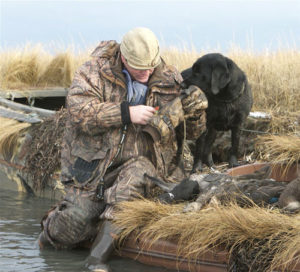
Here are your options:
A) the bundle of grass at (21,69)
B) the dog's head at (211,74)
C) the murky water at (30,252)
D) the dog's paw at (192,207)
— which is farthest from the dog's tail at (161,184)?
the bundle of grass at (21,69)

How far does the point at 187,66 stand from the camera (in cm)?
1220

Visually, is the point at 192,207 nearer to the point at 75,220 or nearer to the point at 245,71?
the point at 75,220

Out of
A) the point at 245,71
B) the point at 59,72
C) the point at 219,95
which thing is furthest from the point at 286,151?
the point at 59,72

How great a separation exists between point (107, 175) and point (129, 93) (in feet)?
2.37

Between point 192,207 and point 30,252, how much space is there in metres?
1.68

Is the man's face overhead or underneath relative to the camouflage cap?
underneath

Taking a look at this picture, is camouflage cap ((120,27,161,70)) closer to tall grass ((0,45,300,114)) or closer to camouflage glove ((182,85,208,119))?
camouflage glove ((182,85,208,119))

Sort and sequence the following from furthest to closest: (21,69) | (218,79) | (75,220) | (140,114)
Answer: (21,69), (218,79), (75,220), (140,114)

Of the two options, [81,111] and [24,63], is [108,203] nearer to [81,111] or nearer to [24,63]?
[81,111]

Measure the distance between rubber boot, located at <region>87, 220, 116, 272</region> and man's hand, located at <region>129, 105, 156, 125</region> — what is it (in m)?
0.84

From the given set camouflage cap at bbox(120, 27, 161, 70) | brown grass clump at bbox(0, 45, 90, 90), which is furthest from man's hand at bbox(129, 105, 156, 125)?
brown grass clump at bbox(0, 45, 90, 90)

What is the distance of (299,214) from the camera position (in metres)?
4.66

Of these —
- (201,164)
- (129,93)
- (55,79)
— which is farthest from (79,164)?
(55,79)

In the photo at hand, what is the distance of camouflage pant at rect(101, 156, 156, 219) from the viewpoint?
5.27 m
